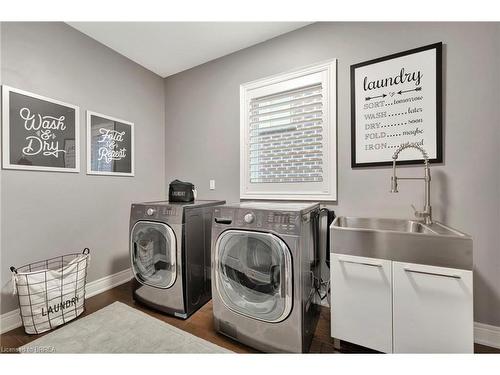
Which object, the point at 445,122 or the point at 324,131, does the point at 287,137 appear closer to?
the point at 324,131

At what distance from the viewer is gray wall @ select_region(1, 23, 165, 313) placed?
5.32 ft

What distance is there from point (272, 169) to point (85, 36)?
2.22m

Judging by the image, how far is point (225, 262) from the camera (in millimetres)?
1501

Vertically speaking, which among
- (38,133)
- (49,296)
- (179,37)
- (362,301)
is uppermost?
(179,37)

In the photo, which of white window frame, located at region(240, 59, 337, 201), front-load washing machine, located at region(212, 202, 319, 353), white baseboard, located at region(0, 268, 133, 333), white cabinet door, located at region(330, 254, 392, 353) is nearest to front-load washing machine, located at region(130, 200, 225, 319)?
front-load washing machine, located at region(212, 202, 319, 353)

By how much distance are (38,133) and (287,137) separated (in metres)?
2.11

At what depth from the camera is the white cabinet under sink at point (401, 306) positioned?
1.05 meters

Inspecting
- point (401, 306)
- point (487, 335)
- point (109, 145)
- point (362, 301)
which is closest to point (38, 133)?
point (109, 145)

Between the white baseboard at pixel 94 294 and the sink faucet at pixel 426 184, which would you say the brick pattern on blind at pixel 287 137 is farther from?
the white baseboard at pixel 94 294

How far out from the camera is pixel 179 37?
6.83 feet

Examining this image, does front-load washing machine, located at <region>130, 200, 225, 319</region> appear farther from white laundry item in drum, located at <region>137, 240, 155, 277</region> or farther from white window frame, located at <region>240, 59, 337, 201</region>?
white window frame, located at <region>240, 59, 337, 201</region>
